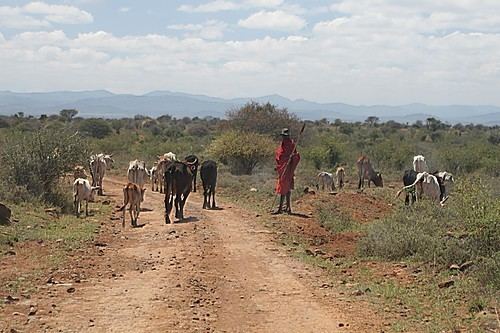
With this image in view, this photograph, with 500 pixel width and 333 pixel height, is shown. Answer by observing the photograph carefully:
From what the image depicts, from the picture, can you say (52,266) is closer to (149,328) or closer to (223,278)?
(223,278)

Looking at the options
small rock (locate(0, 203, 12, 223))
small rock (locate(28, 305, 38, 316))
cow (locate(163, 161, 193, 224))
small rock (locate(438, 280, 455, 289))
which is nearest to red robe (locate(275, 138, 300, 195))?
cow (locate(163, 161, 193, 224))

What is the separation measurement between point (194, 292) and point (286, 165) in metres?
9.40

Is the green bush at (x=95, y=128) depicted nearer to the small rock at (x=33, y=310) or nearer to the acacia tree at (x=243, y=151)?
the acacia tree at (x=243, y=151)

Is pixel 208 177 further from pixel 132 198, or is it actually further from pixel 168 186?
pixel 132 198

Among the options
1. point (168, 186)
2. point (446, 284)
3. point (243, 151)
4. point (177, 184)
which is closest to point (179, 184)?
point (177, 184)

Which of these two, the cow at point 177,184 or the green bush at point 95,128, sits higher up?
the cow at point 177,184

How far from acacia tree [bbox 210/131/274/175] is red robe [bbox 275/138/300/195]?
16.2 m

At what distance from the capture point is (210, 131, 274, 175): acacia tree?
118 ft

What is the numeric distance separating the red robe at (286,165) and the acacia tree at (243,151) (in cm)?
1619

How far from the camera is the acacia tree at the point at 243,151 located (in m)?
36.0

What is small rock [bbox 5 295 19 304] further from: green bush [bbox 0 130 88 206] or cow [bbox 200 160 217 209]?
cow [bbox 200 160 217 209]

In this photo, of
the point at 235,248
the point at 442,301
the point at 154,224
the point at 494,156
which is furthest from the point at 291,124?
the point at 442,301

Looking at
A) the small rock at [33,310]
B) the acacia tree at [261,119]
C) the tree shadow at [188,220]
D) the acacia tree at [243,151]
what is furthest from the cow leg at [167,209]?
the acacia tree at [261,119]

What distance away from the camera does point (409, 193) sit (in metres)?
20.7
